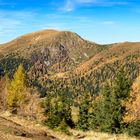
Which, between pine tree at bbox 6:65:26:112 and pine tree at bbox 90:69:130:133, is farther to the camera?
pine tree at bbox 6:65:26:112

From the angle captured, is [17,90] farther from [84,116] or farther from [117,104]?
[117,104]

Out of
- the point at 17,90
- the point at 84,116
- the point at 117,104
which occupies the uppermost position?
the point at 117,104

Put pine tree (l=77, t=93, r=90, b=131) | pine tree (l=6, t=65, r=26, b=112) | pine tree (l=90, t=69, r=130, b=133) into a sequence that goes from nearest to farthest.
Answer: pine tree (l=90, t=69, r=130, b=133) < pine tree (l=77, t=93, r=90, b=131) < pine tree (l=6, t=65, r=26, b=112)

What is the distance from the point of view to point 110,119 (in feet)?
244

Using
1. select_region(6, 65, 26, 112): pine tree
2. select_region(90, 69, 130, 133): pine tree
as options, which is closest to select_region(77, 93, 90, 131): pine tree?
select_region(90, 69, 130, 133): pine tree

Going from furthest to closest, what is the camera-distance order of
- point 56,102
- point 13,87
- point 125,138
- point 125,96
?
point 13,87
point 56,102
point 125,96
point 125,138

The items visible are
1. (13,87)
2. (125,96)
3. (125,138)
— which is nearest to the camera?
(125,138)

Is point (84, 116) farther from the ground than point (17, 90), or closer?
closer

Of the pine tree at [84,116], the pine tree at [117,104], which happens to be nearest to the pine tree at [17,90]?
the pine tree at [84,116]

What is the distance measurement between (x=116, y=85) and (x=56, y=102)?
21.3 meters

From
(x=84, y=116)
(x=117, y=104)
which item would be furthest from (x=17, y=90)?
(x=117, y=104)

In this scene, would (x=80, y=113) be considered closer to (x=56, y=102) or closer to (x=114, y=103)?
(x=56, y=102)

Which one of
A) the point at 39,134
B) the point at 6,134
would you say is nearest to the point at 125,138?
the point at 39,134

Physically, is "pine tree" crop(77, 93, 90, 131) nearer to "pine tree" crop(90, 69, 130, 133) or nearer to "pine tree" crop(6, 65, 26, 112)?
"pine tree" crop(90, 69, 130, 133)
